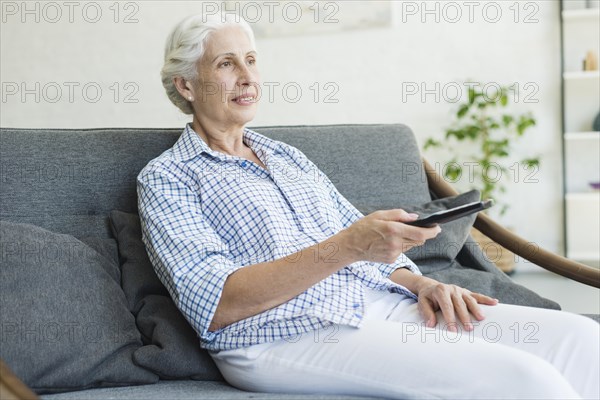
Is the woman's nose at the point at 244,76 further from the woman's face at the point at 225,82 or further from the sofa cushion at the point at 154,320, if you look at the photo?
the sofa cushion at the point at 154,320

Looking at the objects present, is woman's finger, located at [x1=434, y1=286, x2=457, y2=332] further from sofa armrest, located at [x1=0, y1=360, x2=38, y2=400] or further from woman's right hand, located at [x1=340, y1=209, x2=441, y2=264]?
sofa armrest, located at [x1=0, y1=360, x2=38, y2=400]

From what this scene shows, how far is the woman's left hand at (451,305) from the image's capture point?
1.58 metres

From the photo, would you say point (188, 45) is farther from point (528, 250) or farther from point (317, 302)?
point (528, 250)

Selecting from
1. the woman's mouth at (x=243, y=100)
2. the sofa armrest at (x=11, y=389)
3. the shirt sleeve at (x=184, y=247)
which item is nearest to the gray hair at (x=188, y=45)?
the woman's mouth at (x=243, y=100)

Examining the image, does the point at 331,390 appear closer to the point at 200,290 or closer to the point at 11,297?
the point at 200,290

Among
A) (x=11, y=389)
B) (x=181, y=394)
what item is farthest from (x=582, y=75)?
(x=11, y=389)

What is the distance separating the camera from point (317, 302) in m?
1.52

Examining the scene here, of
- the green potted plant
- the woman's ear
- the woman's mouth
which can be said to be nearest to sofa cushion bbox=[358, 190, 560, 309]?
the woman's mouth

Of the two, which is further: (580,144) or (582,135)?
(580,144)

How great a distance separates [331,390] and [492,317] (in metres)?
0.40

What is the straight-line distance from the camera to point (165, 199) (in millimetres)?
1614

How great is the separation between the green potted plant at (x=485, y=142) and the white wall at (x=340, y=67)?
0.29 feet

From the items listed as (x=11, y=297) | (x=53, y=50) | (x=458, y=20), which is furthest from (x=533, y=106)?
(x=11, y=297)

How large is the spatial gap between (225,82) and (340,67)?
117 inches
